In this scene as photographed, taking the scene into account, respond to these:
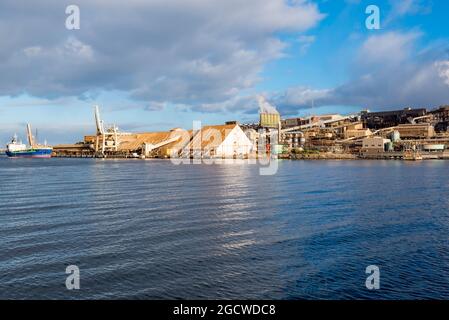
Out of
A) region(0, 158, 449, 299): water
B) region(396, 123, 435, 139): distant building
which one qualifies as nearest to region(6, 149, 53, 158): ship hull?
region(396, 123, 435, 139): distant building

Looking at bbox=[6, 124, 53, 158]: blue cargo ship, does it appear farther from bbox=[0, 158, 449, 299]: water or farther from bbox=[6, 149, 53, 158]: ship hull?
bbox=[0, 158, 449, 299]: water

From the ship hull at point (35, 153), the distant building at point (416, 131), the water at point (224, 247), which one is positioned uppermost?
the distant building at point (416, 131)

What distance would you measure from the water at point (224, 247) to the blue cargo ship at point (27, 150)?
380 ft

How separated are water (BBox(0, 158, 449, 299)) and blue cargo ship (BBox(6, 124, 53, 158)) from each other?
11583cm

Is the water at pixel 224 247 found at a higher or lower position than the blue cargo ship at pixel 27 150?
lower

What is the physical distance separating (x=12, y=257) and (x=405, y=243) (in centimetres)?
1479

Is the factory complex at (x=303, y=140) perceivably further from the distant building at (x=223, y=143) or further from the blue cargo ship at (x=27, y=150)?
the blue cargo ship at (x=27, y=150)

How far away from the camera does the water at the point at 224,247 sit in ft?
39.8

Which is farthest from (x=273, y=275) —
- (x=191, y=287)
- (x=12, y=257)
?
(x=12, y=257)

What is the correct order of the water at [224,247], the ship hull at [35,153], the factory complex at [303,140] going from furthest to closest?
the ship hull at [35,153], the factory complex at [303,140], the water at [224,247]

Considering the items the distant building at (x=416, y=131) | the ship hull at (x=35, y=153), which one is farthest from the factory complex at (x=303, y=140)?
the ship hull at (x=35, y=153)

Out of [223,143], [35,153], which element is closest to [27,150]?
[35,153]

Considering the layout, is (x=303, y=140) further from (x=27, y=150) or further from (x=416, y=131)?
(x=27, y=150)

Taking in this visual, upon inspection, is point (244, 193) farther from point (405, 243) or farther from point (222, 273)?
point (222, 273)
